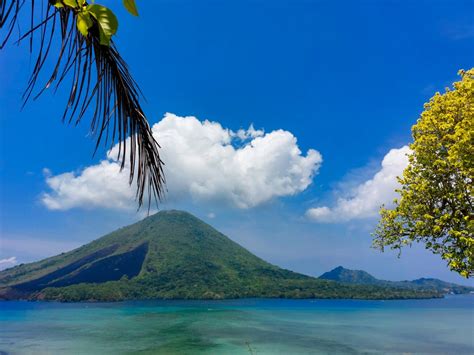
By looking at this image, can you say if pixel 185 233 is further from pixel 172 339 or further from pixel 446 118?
pixel 446 118

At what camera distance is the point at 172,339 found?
47250 millimetres

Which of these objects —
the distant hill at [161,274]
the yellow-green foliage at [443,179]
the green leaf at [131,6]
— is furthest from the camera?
the distant hill at [161,274]

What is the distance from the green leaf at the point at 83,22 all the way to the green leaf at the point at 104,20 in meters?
0.03

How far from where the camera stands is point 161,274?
503ft

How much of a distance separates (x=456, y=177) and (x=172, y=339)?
154ft

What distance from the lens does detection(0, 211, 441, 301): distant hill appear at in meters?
145

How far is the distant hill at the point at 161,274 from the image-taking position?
476 ft

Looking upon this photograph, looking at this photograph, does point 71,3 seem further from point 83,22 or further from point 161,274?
point 161,274

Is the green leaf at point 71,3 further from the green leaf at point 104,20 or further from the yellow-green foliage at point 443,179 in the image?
the yellow-green foliage at point 443,179

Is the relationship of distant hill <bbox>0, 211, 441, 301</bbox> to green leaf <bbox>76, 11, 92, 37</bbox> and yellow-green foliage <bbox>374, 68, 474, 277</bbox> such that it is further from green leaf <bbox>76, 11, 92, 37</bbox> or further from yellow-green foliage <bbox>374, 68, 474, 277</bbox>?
green leaf <bbox>76, 11, 92, 37</bbox>

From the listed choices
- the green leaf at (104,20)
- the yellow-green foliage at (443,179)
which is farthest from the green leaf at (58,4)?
the yellow-green foliage at (443,179)

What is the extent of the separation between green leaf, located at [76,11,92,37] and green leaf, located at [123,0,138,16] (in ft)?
0.49

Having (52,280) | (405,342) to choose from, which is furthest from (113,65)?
(52,280)

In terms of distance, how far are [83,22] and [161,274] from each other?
161577 millimetres
